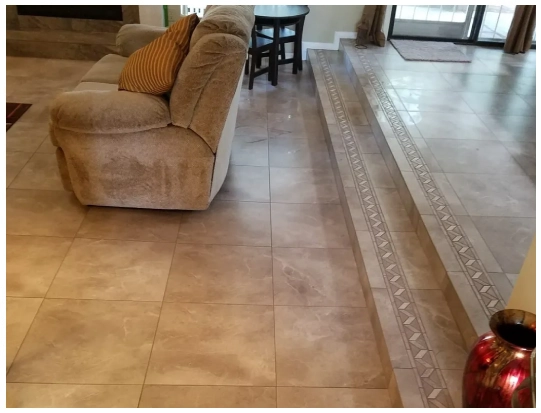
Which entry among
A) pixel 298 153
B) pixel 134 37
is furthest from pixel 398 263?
pixel 134 37

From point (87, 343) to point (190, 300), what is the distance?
41 centimetres

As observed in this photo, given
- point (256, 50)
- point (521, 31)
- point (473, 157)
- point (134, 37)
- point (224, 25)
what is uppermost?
point (224, 25)

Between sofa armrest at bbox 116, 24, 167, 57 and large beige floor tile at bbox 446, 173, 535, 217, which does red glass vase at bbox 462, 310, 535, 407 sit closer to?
large beige floor tile at bbox 446, 173, 535, 217

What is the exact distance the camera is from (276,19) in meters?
4.02

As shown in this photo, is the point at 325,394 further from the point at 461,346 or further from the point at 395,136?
the point at 395,136

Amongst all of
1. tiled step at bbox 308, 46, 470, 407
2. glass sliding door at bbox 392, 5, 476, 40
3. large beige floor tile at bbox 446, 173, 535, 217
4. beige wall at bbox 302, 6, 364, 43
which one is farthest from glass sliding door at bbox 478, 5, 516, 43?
large beige floor tile at bbox 446, 173, 535, 217

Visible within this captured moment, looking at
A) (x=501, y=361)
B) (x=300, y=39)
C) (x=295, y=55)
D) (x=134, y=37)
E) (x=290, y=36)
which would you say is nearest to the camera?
(x=501, y=361)

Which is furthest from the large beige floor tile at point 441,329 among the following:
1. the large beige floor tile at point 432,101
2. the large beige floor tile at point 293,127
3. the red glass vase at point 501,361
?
Answer: the large beige floor tile at point 432,101

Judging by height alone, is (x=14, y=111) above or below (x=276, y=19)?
below

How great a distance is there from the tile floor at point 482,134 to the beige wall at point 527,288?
0.37 meters

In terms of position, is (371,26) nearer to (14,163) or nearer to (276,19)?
(276,19)

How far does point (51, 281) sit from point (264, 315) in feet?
2.89

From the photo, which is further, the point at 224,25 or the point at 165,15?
the point at 165,15

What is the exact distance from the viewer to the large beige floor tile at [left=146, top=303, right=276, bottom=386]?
1.67m
